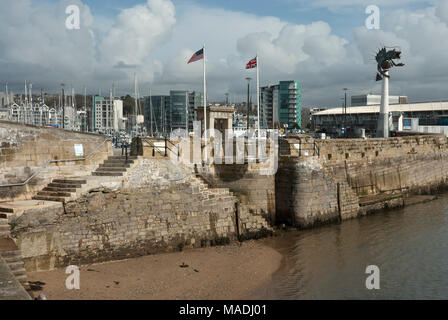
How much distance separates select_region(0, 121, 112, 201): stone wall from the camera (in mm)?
15500

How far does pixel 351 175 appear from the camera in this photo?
2498cm

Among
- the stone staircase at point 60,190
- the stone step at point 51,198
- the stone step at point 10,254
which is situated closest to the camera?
the stone step at point 10,254

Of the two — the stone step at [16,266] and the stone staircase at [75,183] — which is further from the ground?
the stone staircase at [75,183]

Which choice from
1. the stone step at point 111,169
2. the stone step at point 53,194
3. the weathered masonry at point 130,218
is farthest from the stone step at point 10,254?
the stone step at point 111,169

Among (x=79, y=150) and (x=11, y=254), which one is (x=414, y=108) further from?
(x=11, y=254)

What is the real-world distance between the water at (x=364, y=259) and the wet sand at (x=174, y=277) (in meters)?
0.75

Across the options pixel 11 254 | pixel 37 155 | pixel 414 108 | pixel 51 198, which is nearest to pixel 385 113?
pixel 37 155

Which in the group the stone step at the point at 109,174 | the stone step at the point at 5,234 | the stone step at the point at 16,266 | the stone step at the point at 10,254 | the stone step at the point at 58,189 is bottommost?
the stone step at the point at 16,266

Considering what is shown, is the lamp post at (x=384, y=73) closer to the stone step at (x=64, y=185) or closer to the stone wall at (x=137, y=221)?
Result: the stone wall at (x=137, y=221)

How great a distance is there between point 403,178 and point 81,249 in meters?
23.1

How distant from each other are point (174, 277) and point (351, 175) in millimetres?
15036

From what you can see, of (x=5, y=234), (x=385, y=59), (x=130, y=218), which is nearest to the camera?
(x=5, y=234)

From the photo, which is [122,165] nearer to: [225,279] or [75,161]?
[75,161]

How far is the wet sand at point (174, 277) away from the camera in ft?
39.5
